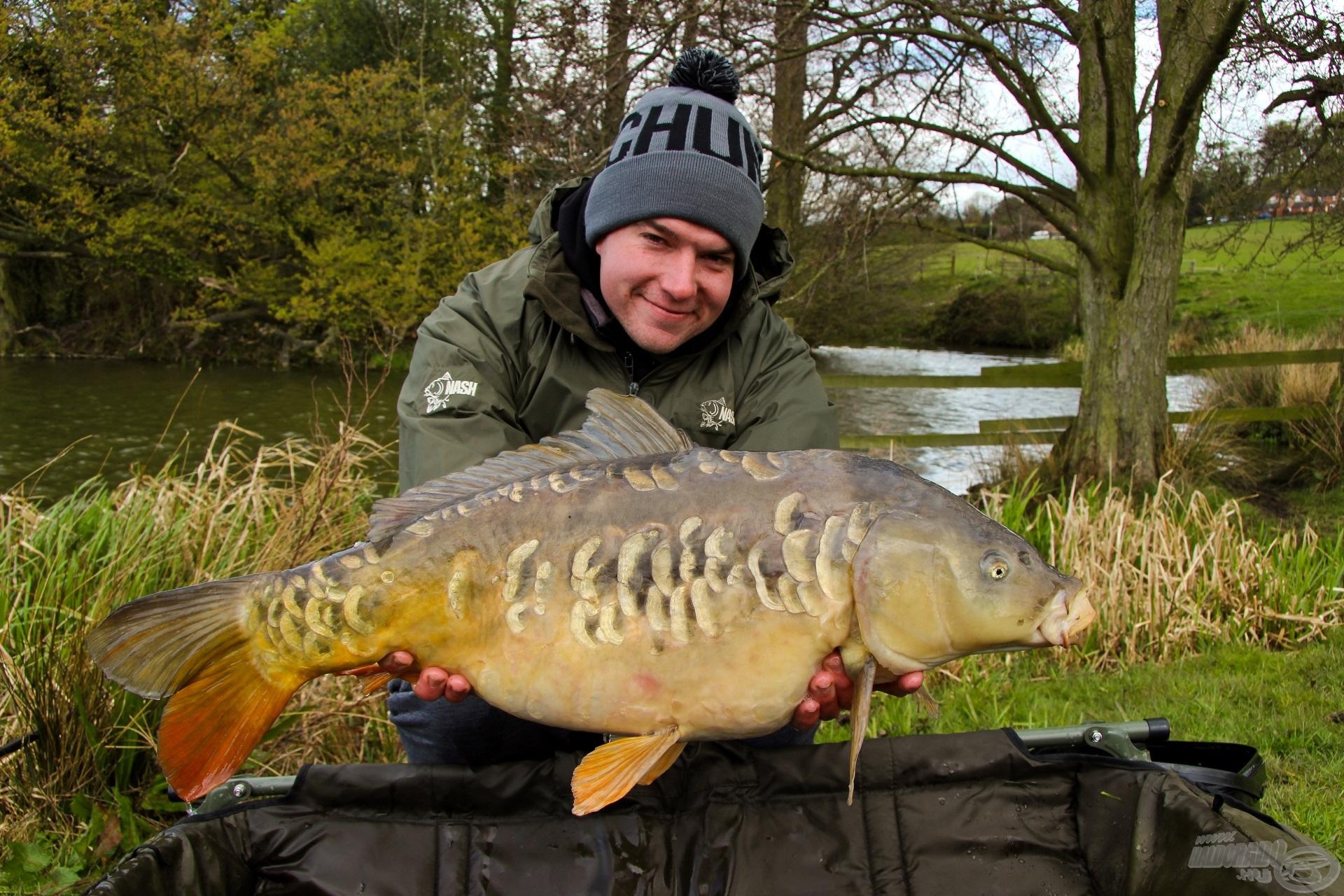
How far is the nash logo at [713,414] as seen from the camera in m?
1.53

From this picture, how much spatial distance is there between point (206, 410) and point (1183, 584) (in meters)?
8.05

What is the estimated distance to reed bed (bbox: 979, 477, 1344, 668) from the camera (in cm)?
273

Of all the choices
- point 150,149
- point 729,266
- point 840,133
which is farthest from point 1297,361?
point 150,149

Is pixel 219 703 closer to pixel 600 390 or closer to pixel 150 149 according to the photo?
pixel 600 390

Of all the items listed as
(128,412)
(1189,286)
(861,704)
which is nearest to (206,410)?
(128,412)

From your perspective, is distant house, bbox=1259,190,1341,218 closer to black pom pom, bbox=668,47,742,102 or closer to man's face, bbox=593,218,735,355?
black pom pom, bbox=668,47,742,102

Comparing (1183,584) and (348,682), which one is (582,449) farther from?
(1183,584)

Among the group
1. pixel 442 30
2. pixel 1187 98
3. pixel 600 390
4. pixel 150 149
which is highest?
pixel 442 30

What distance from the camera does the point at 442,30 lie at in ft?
36.9

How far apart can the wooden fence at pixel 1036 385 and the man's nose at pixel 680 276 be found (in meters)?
3.35

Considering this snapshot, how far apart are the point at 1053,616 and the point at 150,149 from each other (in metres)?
11.6

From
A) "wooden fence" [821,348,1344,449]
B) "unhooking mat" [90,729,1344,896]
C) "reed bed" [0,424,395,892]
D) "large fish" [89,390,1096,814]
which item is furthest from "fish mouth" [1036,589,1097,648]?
"wooden fence" [821,348,1344,449]

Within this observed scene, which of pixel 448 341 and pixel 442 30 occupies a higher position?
pixel 442 30

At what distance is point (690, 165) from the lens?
1460 mm
